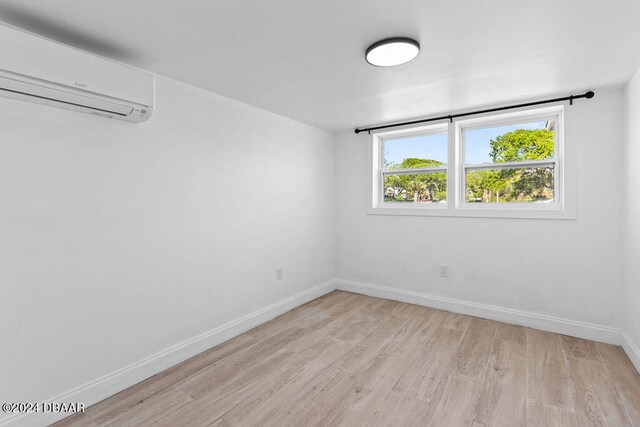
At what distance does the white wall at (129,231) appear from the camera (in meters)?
1.71

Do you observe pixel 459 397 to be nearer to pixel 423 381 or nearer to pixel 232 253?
pixel 423 381

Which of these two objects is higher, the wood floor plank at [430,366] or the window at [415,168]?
the window at [415,168]

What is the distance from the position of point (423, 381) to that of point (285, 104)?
2650 mm

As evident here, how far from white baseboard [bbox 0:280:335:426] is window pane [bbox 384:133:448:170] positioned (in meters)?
2.30

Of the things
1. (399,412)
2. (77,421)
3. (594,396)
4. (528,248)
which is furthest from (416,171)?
(77,421)

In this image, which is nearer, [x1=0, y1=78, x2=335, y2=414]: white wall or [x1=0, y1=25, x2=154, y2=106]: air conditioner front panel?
[x1=0, y1=25, x2=154, y2=106]: air conditioner front panel

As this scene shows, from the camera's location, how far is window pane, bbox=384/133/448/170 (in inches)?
148

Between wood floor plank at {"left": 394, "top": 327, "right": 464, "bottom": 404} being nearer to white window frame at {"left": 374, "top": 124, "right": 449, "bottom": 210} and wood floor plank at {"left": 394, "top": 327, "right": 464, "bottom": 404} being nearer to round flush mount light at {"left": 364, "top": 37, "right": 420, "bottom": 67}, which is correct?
white window frame at {"left": 374, "top": 124, "right": 449, "bottom": 210}

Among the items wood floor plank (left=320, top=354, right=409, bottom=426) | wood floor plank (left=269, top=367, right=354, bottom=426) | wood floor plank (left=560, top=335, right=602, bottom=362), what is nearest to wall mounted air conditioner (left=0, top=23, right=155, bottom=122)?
wood floor plank (left=269, top=367, right=354, bottom=426)

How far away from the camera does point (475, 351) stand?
2.62 m

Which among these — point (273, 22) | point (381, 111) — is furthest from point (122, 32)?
point (381, 111)

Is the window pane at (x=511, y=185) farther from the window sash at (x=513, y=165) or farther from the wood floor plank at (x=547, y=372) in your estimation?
the wood floor plank at (x=547, y=372)

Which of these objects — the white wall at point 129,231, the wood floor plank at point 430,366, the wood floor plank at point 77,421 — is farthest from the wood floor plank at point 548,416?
the wood floor plank at point 77,421

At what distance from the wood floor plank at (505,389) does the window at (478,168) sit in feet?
4.45
